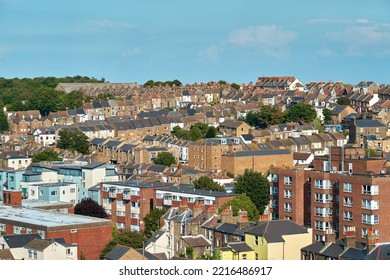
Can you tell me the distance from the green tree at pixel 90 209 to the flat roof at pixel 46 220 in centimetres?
110

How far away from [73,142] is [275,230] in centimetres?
1580

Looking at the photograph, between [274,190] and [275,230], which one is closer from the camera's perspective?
[275,230]

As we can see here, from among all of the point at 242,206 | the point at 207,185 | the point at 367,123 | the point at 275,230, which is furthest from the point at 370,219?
the point at 367,123

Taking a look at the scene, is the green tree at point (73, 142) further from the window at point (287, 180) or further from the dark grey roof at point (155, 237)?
the dark grey roof at point (155, 237)

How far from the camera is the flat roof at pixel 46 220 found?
439 inches

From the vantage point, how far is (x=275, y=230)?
977 centimetres

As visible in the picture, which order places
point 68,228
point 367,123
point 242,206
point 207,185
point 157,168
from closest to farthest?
point 68,228, point 242,206, point 207,185, point 157,168, point 367,123

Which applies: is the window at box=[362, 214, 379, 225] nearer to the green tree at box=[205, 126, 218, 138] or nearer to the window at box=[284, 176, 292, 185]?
the window at box=[284, 176, 292, 185]

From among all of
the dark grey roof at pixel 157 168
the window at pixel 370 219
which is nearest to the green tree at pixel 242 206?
the window at pixel 370 219

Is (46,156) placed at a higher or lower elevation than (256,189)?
higher

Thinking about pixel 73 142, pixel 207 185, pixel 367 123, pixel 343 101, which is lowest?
pixel 207 185

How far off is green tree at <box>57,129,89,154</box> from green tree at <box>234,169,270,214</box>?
389 inches

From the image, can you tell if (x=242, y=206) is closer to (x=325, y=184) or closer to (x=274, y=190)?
(x=274, y=190)

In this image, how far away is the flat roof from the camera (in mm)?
11156
